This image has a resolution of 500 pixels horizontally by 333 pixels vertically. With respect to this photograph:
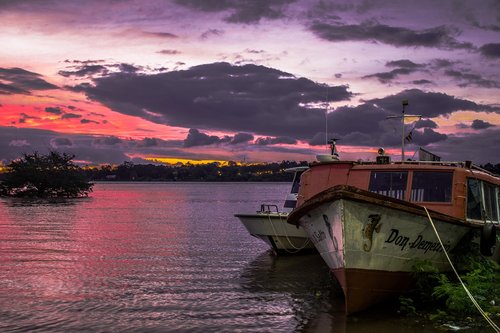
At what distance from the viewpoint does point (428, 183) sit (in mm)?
12820

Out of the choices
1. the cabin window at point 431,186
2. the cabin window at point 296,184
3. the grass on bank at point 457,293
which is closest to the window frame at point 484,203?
→ the cabin window at point 431,186

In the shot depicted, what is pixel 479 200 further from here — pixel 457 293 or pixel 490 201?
pixel 457 293

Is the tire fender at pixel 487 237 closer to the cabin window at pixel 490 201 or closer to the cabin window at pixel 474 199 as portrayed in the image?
the cabin window at pixel 474 199

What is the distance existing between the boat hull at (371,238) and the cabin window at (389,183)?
5.92ft

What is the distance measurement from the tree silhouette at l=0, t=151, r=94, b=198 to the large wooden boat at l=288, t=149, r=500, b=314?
242ft

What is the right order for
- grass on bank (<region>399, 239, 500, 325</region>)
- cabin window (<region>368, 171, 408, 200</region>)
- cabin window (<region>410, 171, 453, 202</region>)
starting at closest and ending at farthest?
grass on bank (<region>399, 239, 500, 325</region>) < cabin window (<region>410, 171, 453, 202</region>) < cabin window (<region>368, 171, 408, 200</region>)

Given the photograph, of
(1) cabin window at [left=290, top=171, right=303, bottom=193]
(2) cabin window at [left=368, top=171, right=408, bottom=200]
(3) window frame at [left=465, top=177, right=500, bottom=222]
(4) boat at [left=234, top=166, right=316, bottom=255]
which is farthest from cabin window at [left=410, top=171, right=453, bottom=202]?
(1) cabin window at [left=290, top=171, right=303, bottom=193]

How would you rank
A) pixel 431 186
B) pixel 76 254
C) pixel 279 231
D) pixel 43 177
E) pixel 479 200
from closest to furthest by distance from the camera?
pixel 431 186
pixel 479 200
pixel 279 231
pixel 76 254
pixel 43 177

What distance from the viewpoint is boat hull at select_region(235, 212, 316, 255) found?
21.1 metres

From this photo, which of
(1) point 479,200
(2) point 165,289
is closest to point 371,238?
(1) point 479,200

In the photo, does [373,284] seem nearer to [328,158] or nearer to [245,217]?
[328,158]

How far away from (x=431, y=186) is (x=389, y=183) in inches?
40.2

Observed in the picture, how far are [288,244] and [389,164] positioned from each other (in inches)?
358

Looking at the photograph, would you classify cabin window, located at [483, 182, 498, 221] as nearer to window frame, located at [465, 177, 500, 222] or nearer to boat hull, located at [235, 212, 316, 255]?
window frame, located at [465, 177, 500, 222]
